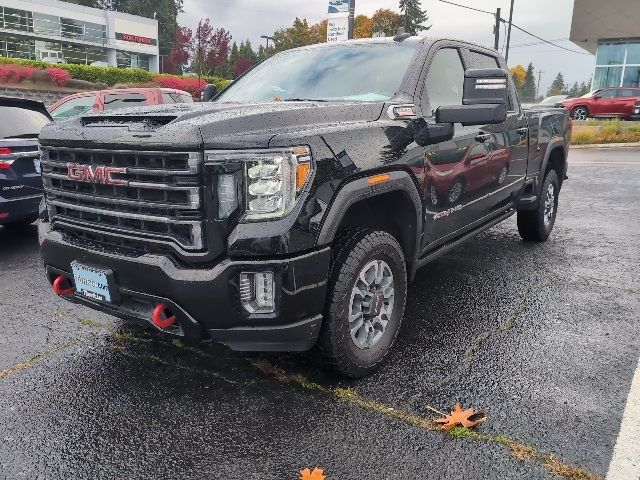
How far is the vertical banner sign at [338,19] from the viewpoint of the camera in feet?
52.7

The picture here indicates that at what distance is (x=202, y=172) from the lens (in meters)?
2.46

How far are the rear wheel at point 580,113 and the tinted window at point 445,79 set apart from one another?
79.3ft

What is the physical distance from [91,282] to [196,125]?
3.45ft

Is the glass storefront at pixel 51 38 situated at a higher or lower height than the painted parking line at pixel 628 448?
higher

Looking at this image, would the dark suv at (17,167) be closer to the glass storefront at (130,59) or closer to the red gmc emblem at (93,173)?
the red gmc emblem at (93,173)

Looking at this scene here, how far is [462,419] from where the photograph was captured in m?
2.67

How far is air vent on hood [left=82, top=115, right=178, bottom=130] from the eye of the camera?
2666 millimetres

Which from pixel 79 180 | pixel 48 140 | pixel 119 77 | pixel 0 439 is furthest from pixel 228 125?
pixel 119 77

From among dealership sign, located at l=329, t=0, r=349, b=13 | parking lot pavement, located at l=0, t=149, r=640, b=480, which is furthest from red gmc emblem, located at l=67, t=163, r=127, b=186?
dealership sign, located at l=329, t=0, r=349, b=13

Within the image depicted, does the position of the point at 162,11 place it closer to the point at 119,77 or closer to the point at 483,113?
the point at 119,77

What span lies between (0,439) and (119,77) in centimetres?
3586

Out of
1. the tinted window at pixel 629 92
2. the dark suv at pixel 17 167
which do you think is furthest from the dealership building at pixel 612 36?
the dark suv at pixel 17 167

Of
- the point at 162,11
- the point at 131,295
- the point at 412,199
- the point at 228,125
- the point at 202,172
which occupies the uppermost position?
the point at 162,11

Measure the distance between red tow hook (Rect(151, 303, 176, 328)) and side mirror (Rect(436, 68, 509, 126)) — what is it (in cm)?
202
